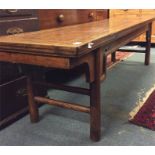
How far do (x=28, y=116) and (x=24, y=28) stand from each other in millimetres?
530

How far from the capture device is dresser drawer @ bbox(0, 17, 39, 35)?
1325 mm

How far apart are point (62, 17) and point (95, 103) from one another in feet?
3.45

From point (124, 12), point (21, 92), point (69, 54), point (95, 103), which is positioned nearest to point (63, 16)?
point (21, 92)

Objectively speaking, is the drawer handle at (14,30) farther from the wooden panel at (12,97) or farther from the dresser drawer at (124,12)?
the dresser drawer at (124,12)

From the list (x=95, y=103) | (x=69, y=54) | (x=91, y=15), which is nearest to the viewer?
(x=69, y=54)

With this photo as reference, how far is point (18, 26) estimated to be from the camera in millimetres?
1431

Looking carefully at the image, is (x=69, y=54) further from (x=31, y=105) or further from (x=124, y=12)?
(x=124, y=12)

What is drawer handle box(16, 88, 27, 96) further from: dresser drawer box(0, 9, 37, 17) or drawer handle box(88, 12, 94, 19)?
drawer handle box(88, 12, 94, 19)

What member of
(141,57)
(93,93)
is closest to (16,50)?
(93,93)

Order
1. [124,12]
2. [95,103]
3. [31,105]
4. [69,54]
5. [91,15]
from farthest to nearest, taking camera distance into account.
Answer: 1. [124,12]
2. [91,15]
3. [31,105]
4. [95,103]
5. [69,54]

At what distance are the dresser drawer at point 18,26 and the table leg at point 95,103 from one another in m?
0.56

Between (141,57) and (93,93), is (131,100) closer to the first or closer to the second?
(93,93)

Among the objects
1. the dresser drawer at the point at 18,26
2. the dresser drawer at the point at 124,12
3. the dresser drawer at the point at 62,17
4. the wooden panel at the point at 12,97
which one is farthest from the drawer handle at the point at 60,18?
the dresser drawer at the point at 124,12

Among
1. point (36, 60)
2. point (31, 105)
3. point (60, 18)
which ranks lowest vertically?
point (31, 105)
